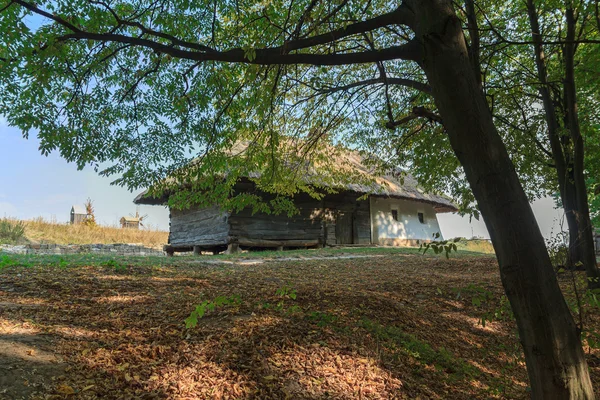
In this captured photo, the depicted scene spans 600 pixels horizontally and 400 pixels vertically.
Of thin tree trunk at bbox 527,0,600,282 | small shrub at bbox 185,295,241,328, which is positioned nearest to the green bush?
small shrub at bbox 185,295,241,328

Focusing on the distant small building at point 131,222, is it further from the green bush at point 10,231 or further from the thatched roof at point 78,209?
the green bush at point 10,231

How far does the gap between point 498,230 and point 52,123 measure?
5795 mm

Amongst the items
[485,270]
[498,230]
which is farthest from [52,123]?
[485,270]

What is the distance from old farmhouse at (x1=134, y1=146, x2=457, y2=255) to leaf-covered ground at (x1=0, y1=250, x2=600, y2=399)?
9.10 m

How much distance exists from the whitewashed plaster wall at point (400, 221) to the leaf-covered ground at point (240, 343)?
580 inches

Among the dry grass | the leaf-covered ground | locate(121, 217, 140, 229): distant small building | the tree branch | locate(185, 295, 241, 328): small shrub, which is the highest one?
the tree branch

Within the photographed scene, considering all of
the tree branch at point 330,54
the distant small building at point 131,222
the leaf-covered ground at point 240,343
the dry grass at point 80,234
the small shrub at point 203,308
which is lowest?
the leaf-covered ground at point 240,343

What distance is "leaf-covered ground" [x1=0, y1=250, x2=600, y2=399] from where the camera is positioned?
2592 millimetres

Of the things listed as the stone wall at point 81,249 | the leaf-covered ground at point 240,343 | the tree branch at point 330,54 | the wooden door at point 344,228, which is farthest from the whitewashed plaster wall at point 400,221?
the tree branch at point 330,54

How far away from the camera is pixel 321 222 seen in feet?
58.0

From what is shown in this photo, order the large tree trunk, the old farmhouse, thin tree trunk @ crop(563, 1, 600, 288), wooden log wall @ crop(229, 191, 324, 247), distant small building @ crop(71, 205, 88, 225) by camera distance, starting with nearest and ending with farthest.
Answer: the large tree trunk < thin tree trunk @ crop(563, 1, 600, 288) < wooden log wall @ crop(229, 191, 324, 247) < the old farmhouse < distant small building @ crop(71, 205, 88, 225)

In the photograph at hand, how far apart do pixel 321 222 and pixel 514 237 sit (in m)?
15.1

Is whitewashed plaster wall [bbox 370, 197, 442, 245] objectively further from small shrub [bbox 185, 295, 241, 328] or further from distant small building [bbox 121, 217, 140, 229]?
distant small building [bbox 121, 217, 140, 229]

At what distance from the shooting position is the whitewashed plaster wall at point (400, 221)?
20.4 meters
